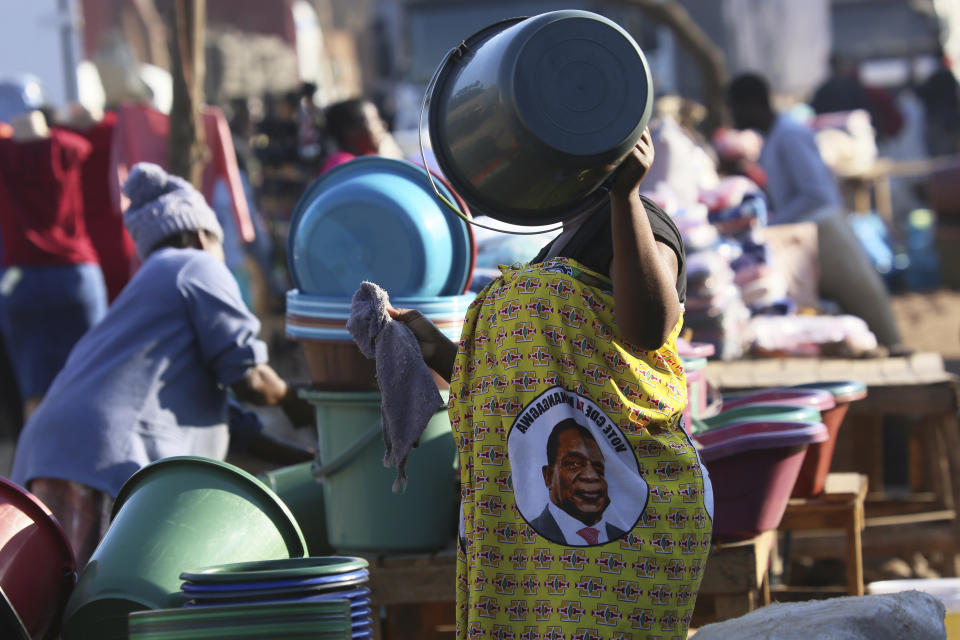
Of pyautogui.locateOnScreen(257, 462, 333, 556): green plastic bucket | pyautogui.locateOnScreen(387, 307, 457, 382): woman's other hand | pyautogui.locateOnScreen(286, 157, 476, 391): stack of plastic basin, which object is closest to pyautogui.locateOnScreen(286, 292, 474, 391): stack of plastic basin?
pyautogui.locateOnScreen(286, 157, 476, 391): stack of plastic basin

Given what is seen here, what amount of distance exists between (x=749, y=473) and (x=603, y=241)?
46.1 inches

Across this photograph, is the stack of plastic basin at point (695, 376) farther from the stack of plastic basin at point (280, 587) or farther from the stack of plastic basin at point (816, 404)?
the stack of plastic basin at point (280, 587)

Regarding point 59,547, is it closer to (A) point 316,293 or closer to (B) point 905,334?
(A) point 316,293

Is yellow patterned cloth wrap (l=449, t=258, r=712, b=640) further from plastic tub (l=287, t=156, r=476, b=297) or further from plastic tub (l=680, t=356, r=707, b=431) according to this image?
plastic tub (l=680, t=356, r=707, b=431)

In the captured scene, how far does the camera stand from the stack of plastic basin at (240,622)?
7.04 ft

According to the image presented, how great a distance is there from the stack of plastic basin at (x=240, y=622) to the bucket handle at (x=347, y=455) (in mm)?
942

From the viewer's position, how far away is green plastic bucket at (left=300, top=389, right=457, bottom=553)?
3.14 meters

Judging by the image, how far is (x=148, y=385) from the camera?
131 inches

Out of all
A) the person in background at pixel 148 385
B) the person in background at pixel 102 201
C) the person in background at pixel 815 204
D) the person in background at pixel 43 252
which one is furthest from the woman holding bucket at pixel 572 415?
the person in background at pixel 815 204

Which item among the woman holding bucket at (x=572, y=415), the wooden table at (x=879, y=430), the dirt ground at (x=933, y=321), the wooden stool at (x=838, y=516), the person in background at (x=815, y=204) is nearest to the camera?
the woman holding bucket at (x=572, y=415)

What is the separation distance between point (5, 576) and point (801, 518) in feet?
7.38

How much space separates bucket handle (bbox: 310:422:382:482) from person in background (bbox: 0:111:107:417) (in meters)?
3.12

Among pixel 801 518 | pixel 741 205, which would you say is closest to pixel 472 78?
pixel 801 518

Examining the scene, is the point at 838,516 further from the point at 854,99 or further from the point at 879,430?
the point at 854,99
